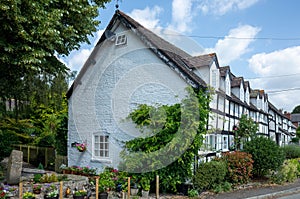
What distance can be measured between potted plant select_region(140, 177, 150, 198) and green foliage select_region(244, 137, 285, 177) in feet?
18.7

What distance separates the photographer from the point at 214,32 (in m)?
14.4

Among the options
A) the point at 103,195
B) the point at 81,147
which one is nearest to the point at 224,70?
the point at 81,147

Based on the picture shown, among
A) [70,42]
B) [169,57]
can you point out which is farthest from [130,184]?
[70,42]

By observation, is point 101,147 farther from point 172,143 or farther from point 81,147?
point 172,143

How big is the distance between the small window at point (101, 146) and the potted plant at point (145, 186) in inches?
126

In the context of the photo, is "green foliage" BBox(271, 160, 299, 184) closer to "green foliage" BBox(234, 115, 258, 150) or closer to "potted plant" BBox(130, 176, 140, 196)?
"green foliage" BBox(234, 115, 258, 150)

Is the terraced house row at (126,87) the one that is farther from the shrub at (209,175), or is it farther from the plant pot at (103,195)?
the plant pot at (103,195)

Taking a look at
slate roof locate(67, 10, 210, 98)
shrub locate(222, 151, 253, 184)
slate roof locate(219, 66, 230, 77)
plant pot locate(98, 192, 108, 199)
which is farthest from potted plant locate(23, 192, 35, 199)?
slate roof locate(219, 66, 230, 77)

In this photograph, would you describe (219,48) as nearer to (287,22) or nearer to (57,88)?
(287,22)

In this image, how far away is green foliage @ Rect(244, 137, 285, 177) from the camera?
12516mm

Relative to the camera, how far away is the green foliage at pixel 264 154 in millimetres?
12516

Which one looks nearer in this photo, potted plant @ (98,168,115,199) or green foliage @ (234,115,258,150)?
potted plant @ (98,168,115,199)

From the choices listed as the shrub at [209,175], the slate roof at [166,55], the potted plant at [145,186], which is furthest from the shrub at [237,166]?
the potted plant at [145,186]

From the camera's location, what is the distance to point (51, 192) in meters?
8.59
